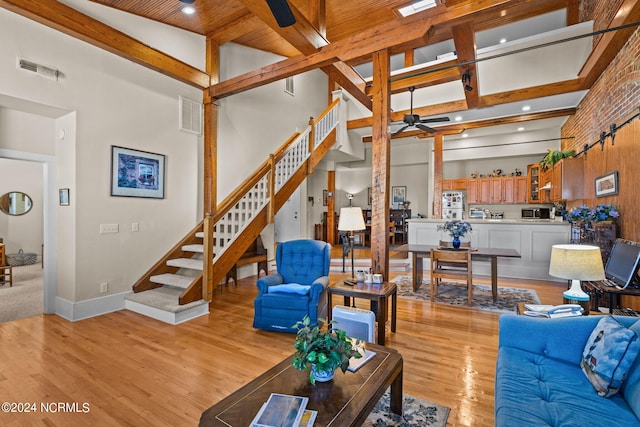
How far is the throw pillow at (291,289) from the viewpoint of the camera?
349 cm

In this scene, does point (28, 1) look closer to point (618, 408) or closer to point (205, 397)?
point (205, 397)

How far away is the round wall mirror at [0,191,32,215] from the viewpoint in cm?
746

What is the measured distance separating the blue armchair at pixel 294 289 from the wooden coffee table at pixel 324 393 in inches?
60.0

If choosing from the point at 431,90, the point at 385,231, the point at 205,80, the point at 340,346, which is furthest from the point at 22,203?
the point at 431,90

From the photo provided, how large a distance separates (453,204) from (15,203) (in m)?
12.4

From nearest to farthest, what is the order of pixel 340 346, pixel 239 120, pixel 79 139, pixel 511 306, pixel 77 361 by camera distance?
1. pixel 340 346
2. pixel 77 361
3. pixel 79 139
4. pixel 511 306
5. pixel 239 120

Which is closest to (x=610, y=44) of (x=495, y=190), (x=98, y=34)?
(x=495, y=190)

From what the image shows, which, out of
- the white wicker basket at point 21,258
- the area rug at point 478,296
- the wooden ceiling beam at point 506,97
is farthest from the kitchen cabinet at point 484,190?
the white wicker basket at point 21,258

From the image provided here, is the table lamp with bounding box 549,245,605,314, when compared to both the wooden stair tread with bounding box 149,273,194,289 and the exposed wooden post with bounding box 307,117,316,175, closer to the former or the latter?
the wooden stair tread with bounding box 149,273,194,289

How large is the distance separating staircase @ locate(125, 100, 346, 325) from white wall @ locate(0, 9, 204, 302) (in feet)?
0.92

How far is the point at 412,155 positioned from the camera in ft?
37.0

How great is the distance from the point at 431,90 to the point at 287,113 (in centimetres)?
349

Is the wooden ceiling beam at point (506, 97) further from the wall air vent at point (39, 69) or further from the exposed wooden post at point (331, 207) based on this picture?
the wall air vent at point (39, 69)

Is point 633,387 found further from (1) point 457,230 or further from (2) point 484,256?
(1) point 457,230
